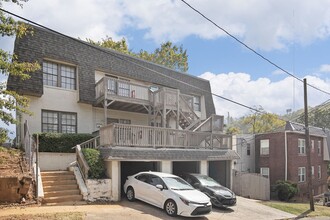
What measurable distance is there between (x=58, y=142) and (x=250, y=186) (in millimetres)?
12993

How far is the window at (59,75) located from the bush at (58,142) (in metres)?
3.88

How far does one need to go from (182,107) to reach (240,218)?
1116 centimetres

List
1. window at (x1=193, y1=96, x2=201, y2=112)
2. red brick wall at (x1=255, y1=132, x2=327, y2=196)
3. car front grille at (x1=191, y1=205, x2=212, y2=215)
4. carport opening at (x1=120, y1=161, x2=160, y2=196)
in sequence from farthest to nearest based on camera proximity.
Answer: red brick wall at (x1=255, y1=132, x2=327, y2=196), window at (x1=193, y1=96, x2=201, y2=112), carport opening at (x1=120, y1=161, x2=160, y2=196), car front grille at (x1=191, y1=205, x2=212, y2=215)

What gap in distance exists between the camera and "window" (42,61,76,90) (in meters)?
20.7

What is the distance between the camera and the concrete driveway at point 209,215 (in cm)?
1228

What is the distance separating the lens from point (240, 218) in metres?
14.3

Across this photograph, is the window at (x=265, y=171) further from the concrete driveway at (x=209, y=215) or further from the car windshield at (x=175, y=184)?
the car windshield at (x=175, y=184)

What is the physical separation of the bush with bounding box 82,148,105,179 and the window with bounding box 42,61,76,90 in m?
7.13

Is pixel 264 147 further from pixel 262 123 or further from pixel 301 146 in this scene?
pixel 262 123

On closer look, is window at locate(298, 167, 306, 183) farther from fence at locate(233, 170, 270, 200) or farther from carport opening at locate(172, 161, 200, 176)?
carport opening at locate(172, 161, 200, 176)

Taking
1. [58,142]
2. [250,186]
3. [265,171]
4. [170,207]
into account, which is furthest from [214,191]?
[265,171]

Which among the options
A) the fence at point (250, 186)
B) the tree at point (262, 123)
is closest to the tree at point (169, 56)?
the tree at point (262, 123)

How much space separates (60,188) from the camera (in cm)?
1474

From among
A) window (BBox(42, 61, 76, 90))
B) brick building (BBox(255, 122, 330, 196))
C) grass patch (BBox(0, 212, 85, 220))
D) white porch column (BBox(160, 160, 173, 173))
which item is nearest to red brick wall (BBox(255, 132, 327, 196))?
brick building (BBox(255, 122, 330, 196))
